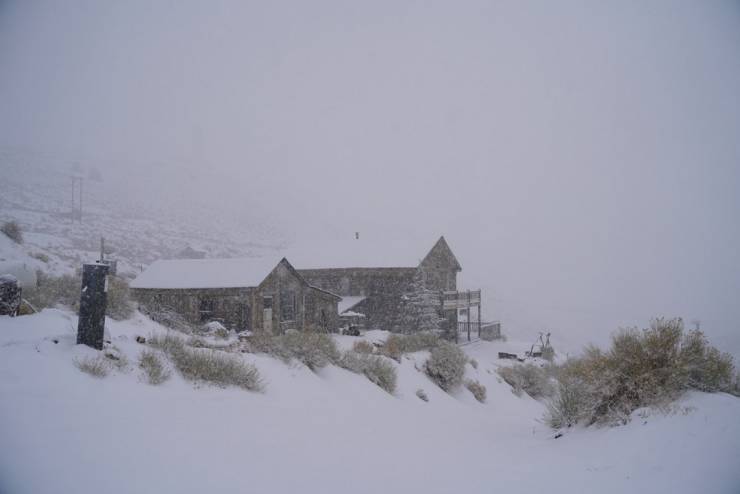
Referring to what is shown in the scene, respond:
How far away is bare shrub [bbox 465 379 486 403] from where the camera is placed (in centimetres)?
1655

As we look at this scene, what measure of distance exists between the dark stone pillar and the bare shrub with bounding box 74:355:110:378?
670 millimetres

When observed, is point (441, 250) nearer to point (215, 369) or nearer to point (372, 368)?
point (372, 368)

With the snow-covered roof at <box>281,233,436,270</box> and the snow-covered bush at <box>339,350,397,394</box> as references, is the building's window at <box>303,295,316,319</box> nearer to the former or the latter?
the snow-covered roof at <box>281,233,436,270</box>

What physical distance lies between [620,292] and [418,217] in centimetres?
8096

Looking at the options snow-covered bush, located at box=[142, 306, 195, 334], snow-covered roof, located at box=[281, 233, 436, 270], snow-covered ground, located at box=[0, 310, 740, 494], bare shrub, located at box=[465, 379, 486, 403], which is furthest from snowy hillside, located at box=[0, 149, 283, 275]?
bare shrub, located at box=[465, 379, 486, 403]

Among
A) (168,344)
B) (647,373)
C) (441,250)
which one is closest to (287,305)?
(441,250)

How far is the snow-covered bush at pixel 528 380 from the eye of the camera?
66.3 ft

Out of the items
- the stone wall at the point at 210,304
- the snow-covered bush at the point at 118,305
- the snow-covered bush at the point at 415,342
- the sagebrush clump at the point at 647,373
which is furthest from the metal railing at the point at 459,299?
the sagebrush clump at the point at 647,373

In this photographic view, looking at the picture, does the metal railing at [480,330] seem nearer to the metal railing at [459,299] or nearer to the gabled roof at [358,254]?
the metal railing at [459,299]

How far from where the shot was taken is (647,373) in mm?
7883

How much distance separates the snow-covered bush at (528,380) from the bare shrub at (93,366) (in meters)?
17.1

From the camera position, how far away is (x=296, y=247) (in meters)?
37.7

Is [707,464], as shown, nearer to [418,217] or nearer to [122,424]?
[122,424]

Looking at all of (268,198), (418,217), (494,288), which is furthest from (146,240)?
(418,217)
